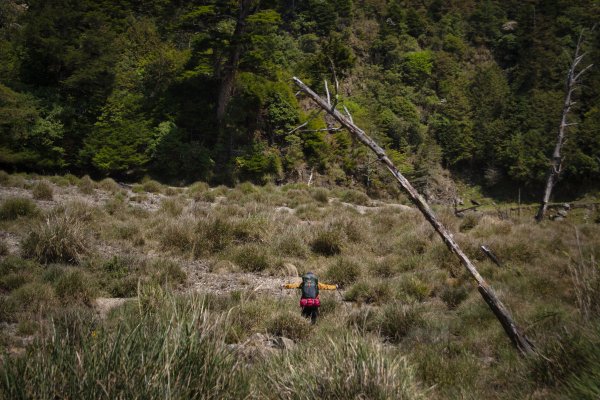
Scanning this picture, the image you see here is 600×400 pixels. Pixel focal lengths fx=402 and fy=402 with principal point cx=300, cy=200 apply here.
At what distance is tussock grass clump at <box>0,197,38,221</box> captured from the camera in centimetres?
873

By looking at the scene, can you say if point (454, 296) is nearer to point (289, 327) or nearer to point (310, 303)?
point (310, 303)

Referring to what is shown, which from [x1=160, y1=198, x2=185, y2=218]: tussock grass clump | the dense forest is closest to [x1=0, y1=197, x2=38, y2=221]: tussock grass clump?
[x1=160, y1=198, x2=185, y2=218]: tussock grass clump

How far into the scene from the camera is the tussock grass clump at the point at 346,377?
7.54 ft

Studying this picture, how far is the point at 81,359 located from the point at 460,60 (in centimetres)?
5840

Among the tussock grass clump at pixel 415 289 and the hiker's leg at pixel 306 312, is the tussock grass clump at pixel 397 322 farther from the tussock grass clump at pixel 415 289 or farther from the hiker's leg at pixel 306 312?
the tussock grass clump at pixel 415 289

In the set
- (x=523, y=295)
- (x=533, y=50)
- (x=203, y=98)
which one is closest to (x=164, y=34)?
(x=203, y=98)

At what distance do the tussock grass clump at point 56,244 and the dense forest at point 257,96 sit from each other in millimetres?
4671

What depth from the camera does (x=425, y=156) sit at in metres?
39.4

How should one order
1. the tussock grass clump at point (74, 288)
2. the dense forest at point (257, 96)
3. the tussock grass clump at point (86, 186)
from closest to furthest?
the tussock grass clump at point (74, 288) < the tussock grass clump at point (86, 186) < the dense forest at point (257, 96)

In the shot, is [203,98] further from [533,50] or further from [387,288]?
[533,50]

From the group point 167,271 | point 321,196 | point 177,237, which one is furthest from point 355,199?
point 167,271

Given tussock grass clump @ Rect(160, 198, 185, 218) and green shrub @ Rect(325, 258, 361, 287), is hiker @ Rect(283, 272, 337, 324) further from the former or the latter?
tussock grass clump @ Rect(160, 198, 185, 218)

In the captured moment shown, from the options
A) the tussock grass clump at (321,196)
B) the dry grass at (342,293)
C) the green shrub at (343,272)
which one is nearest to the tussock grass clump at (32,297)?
the dry grass at (342,293)

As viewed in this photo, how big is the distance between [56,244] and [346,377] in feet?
19.4
